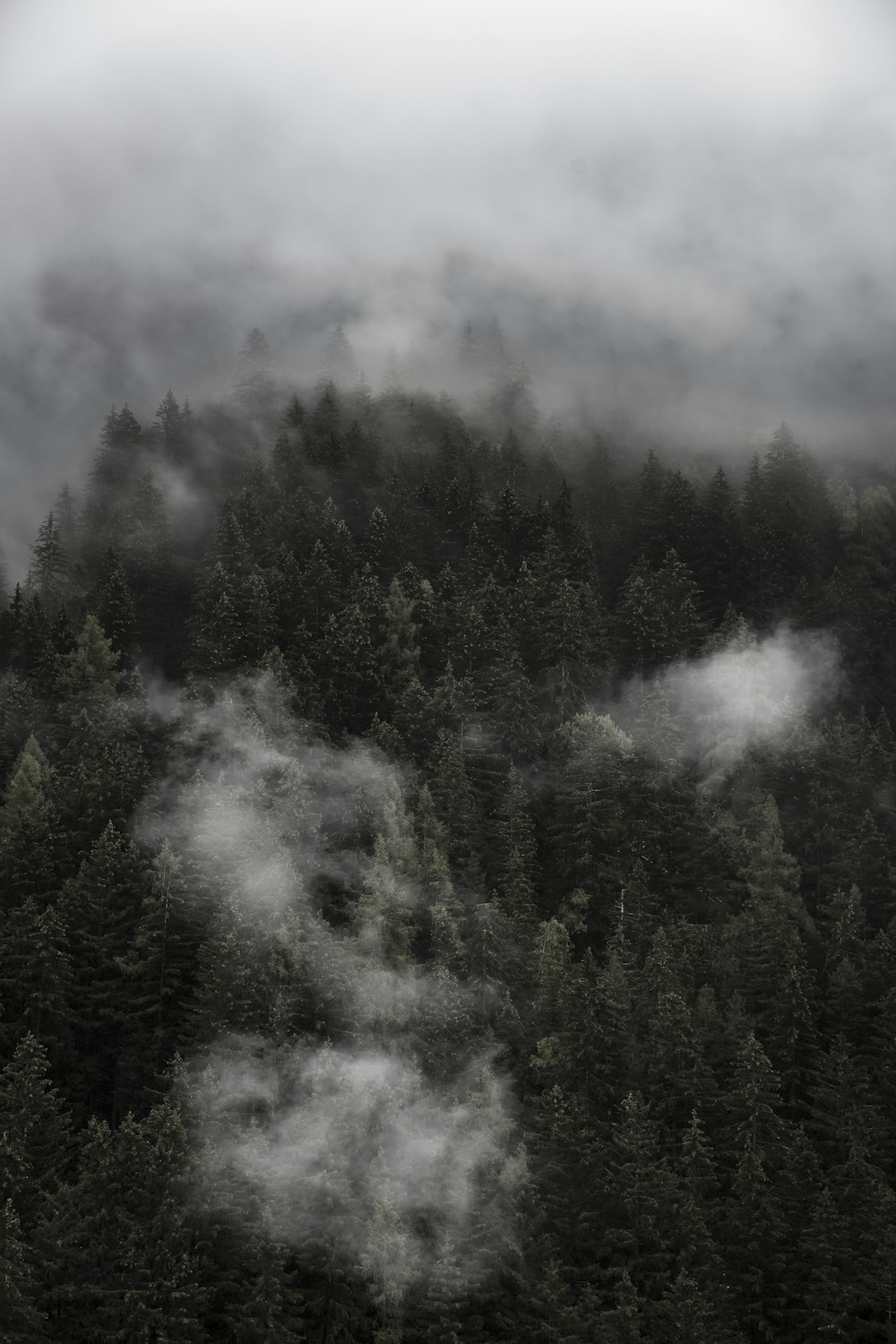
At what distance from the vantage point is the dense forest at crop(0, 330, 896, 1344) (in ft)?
224

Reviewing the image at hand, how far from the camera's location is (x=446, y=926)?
3378 inches

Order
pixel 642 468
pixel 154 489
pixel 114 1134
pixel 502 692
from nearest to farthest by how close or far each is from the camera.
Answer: pixel 114 1134 < pixel 502 692 < pixel 154 489 < pixel 642 468

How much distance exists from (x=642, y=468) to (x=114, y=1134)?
111 meters

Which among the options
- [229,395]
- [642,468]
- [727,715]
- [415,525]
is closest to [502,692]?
[727,715]

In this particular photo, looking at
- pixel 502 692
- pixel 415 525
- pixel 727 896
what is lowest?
pixel 727 896

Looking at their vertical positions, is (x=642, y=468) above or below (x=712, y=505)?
above

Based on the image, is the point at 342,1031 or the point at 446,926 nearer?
the point at 342,1031

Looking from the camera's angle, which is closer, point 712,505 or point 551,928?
point 551,928

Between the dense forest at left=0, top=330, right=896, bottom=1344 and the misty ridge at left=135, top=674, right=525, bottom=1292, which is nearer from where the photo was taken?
the dense forest at left=0, top=330, right=896, bottom=1344

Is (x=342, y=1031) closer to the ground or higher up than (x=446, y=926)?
closer to the ground

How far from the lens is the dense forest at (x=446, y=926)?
68188 mm

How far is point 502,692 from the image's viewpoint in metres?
108

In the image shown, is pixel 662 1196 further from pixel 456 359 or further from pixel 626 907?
pixel 456 359

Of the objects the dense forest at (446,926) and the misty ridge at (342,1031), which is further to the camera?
the misty ridge at (342,1031)
